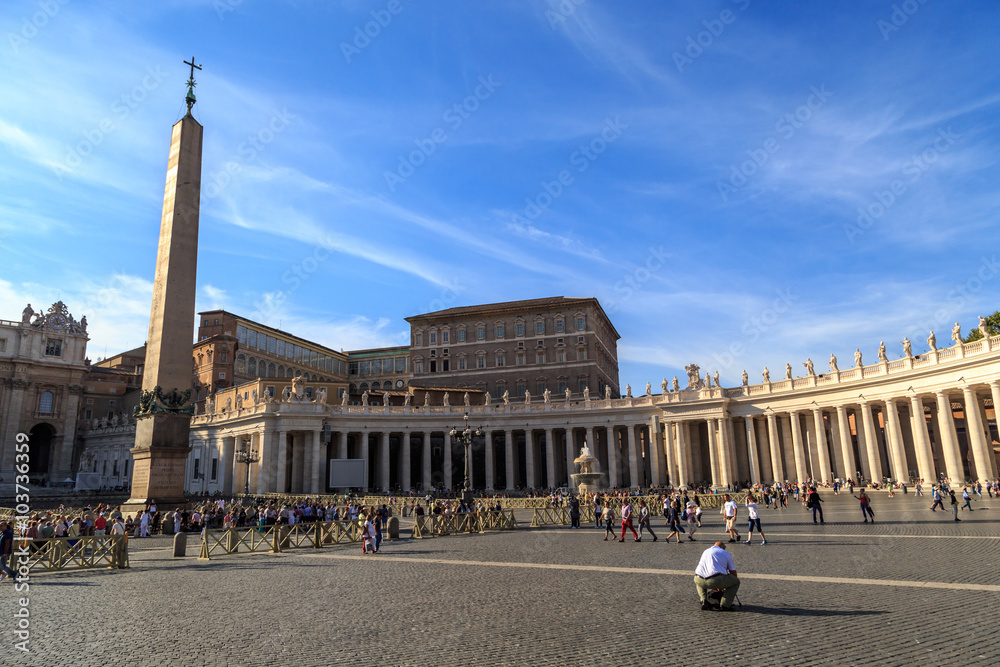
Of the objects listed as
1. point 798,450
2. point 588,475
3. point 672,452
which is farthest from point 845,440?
point 588,475

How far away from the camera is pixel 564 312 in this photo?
3044 inches

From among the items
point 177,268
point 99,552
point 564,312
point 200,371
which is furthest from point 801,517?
point 200,371

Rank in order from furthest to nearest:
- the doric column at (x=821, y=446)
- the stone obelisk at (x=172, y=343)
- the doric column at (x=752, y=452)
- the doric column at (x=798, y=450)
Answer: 1. the doric column at (x=752, y=452)
2. the doric column at (x=798, y=450)
3. the doric column at (x=821, y=446)
4. the stone obelisk at (x=172, y=343)

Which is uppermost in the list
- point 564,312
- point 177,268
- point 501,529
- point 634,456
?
point 564,312

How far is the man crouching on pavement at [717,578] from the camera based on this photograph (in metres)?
9.54

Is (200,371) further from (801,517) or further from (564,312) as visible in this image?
(801,517)

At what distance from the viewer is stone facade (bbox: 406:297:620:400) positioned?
249ft

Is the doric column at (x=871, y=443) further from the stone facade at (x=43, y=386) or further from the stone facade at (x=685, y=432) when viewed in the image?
the stone facade at (x=43, y=386)

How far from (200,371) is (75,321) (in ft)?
71.5

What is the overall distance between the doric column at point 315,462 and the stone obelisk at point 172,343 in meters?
30.9

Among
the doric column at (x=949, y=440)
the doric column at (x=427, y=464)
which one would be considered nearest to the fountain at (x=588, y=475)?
the doric column at (x=427, y=464)

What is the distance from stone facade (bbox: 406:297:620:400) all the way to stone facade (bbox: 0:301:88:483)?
142 feet

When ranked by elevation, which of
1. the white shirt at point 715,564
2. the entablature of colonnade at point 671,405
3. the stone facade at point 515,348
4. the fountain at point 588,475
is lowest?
the white shirt at point 715,564

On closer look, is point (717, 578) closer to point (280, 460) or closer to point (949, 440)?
point (949, 440)
